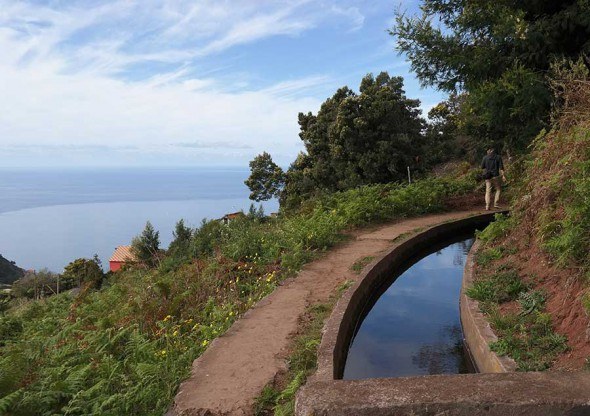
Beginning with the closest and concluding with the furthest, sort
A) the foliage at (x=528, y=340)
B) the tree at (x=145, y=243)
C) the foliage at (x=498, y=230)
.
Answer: the foliage at (x=528, y=340)
the foliage at (x=498, y=230)
the tree at (x=145, y=243)

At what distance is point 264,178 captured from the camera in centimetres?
3550

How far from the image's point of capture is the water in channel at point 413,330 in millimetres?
5359

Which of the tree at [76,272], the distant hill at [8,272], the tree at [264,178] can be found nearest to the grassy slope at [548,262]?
the tree at [76,272]

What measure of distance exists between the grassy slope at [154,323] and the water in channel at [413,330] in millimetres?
1625

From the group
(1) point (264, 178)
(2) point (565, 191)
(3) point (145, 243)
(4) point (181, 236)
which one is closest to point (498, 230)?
(2) point (565, 191)

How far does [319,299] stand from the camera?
6.31m

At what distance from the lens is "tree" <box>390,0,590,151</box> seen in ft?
31.4

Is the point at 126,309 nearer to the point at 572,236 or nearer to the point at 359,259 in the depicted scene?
the point at 359,259

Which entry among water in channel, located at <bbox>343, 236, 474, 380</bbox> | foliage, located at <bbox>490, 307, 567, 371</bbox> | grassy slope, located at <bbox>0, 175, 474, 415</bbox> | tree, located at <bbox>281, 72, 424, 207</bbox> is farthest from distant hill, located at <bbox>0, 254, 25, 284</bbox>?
foliage, located at <bbox>490, 307, 567, 371</bbox>

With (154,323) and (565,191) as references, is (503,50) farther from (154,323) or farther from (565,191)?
(154,323)

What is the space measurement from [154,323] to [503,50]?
9.55 m

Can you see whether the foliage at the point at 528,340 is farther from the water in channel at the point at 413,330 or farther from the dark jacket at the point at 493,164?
the dark jacket at the point at 493,164

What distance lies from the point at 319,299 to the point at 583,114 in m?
4.29

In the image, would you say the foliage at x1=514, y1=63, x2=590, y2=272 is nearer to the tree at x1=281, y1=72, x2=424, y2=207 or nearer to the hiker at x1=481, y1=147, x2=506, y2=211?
the hiker at x1=481, y1=147, x2=506, y2=211
